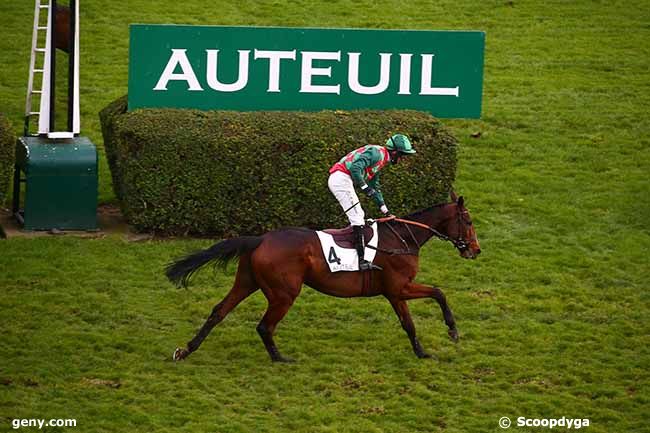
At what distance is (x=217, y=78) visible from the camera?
55.1 feet

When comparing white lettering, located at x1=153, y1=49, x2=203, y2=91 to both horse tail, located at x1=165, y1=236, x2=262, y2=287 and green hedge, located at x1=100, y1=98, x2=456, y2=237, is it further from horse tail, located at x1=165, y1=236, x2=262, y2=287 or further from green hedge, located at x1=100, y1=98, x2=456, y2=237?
horse tail, located at x1=165, y1=236, x2=262, y2=287

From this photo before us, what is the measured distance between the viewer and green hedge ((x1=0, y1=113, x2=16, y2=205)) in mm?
16203

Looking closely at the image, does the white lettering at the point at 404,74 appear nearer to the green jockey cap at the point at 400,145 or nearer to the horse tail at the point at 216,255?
the green jockey cap at the point at 400,145

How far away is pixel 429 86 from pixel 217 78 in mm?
2846

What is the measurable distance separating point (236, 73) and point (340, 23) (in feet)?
24.2

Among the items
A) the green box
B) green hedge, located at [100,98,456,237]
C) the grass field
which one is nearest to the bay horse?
the grass field

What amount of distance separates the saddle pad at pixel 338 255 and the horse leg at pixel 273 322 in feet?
1.76

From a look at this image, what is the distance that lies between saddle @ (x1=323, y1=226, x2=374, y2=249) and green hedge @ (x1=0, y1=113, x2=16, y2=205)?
5.39 metres

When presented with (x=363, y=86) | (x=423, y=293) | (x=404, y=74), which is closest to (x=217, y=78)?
(x=363, y=86)

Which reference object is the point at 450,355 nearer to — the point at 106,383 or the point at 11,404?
the point at 106,383

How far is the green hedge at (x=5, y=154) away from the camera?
16.2 m

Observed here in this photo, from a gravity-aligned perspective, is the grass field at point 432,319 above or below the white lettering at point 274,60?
below

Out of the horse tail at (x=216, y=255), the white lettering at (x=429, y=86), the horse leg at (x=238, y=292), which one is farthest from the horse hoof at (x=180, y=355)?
the white lettering at (x=429, y=86)

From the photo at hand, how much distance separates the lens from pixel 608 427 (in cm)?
1151
